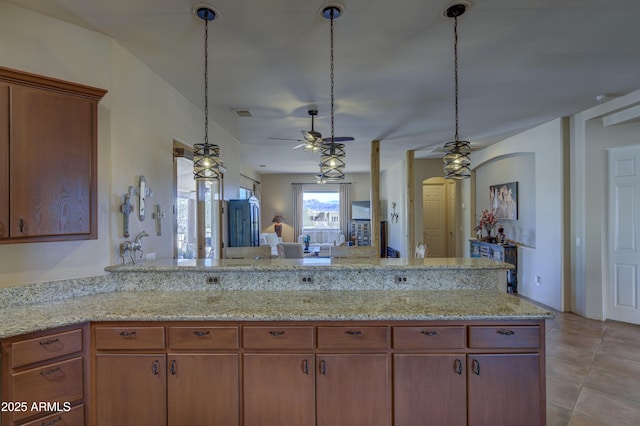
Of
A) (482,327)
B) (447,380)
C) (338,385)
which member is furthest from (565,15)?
(338,385)

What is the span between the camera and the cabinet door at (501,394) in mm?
1902

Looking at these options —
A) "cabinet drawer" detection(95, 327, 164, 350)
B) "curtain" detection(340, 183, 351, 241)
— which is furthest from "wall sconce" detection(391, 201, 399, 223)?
"cabinet drawer" detection(95, 327, 164, 350)

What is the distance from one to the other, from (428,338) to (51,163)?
2.64 meters

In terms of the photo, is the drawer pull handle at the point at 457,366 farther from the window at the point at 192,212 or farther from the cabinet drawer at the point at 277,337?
the window at the point at 192,212

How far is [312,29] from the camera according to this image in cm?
244

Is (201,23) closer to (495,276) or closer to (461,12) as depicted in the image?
(461,12)

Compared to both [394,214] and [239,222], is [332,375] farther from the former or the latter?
[394,214]

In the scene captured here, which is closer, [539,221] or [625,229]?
[625,229]

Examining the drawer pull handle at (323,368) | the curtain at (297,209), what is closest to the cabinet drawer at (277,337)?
the drawer pull handle at (323,368)

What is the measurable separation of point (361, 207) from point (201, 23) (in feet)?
27.8

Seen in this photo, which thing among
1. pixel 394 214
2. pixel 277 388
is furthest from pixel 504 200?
pixel 277 388

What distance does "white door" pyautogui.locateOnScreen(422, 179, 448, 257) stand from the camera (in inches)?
352

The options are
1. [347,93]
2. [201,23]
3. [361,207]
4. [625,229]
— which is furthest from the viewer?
[361,207]

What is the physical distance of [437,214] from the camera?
9008 millimetres
